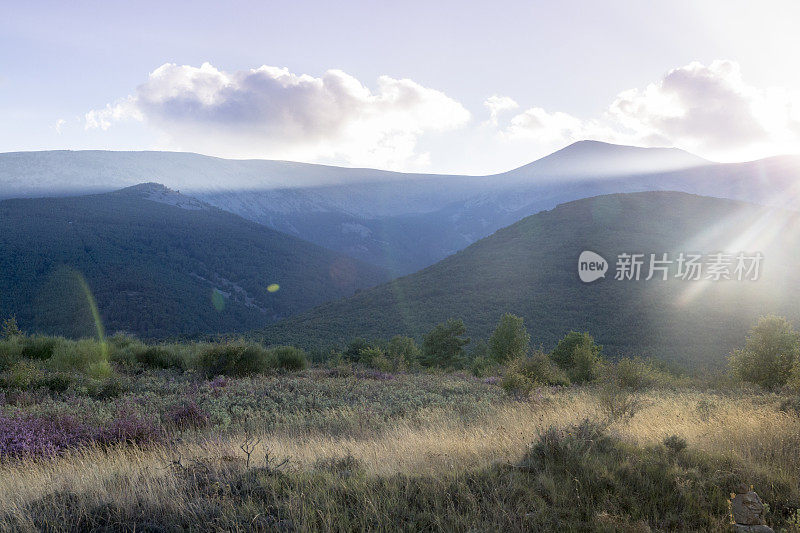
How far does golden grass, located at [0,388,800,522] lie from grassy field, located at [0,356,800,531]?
3 cm

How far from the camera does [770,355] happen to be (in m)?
15.5

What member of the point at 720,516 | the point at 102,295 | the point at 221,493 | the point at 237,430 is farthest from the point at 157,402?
the point at 102,295

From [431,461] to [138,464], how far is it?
380 cm

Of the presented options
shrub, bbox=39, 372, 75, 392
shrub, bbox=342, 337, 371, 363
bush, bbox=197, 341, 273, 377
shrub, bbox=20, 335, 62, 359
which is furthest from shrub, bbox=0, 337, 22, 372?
shrub, bbox=342, 337, 371, 363

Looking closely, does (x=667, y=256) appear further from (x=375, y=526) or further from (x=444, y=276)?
(x=375, y=526)

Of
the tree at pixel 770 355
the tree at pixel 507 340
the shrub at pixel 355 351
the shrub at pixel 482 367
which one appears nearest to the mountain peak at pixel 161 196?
the shrub at pixel 355 351

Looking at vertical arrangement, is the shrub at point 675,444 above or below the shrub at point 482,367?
above

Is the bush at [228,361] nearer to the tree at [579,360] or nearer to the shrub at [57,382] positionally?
the shrub at [57,382]

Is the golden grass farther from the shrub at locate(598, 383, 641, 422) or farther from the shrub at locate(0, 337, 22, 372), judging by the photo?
the shrub at locate(0, 337, 22, 372)

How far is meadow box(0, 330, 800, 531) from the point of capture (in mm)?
3979

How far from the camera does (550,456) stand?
507 centimetres

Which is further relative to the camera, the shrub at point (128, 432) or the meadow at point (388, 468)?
the shrub at point (128, 432)

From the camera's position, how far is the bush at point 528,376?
12.0 meters

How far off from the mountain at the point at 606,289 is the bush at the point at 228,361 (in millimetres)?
42542
